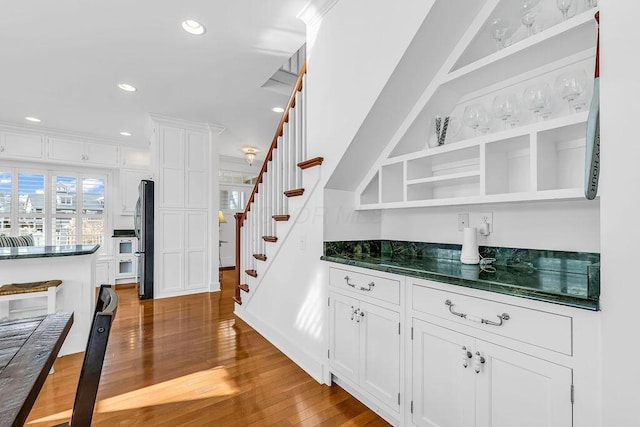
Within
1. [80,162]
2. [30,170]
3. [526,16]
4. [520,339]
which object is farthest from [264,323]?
[30,170]

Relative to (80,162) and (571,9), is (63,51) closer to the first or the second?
(80,162)

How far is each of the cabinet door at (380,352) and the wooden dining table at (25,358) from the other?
4.64 ft

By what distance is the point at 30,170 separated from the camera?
4.99 metres

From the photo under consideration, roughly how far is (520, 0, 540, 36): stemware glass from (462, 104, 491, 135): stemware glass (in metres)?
0.40

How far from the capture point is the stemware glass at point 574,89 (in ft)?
4.01

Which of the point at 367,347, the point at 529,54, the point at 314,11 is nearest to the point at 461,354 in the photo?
the point at 367,347

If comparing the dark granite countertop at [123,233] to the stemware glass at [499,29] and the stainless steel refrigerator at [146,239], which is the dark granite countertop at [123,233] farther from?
the stemware glass at [499,29]

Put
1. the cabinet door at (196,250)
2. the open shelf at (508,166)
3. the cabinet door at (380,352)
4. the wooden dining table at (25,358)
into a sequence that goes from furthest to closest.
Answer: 1. the cabinet door at (196,250)
2. the cabinet door at (380,352)
3. the open shelf at (508,166)
4. the wooden dining table at (25,358)

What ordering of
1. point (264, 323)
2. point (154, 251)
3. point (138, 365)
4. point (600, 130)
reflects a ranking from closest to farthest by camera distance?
point (600, 130) < point (138, 365) < point (264, 323) < point (154, 251)

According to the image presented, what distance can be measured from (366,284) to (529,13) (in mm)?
1586

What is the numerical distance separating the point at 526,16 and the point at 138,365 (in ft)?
11.1

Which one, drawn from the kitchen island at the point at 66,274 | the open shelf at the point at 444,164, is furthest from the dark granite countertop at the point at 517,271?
the kitchen island at the point at 66,274

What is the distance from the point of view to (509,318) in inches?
44.7

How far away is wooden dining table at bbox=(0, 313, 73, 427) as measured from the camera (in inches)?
28.5
